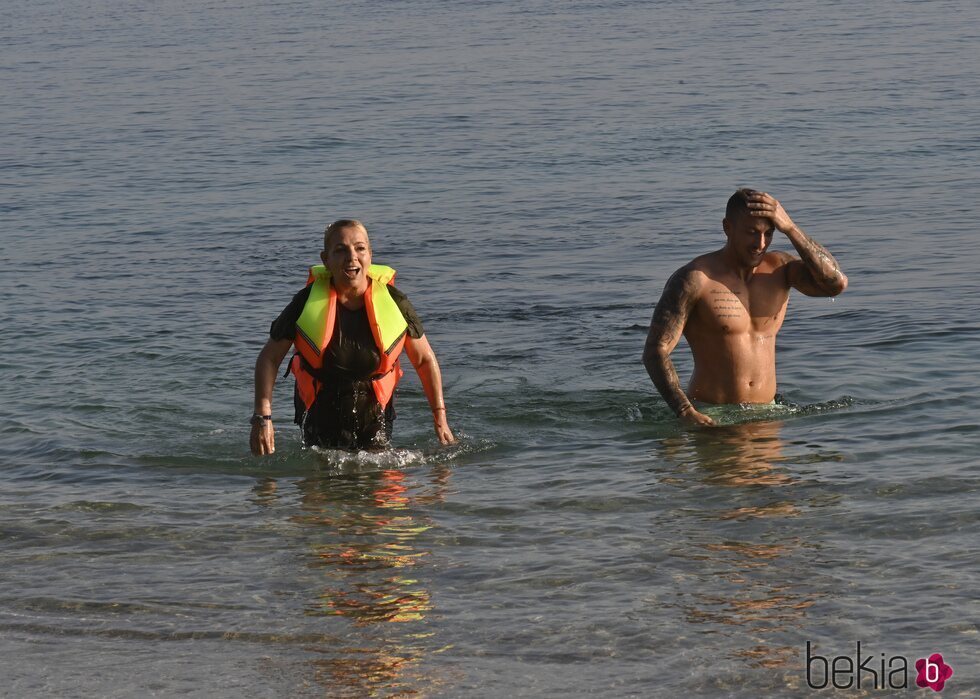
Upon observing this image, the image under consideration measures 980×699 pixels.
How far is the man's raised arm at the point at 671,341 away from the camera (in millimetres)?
8484

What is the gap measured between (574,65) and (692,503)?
20.2 metres

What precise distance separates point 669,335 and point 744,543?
1910 millimetres

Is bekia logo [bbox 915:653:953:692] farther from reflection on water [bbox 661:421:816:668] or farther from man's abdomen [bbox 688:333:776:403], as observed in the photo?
man's abdomen [bbox 688:333:776:403]

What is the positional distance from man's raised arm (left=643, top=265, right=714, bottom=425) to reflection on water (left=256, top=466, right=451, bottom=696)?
130cm

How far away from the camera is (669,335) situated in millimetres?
8516

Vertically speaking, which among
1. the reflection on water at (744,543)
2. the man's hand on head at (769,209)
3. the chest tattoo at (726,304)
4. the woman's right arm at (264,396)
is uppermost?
the man's hand on head at (769,209)

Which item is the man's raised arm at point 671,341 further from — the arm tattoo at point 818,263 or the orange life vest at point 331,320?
the orange life vest at point 331,320

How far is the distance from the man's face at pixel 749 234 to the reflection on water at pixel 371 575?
203 centimetres

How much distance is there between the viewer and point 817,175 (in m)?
17.8

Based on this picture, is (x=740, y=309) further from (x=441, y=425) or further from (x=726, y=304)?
(x=441, y=425)

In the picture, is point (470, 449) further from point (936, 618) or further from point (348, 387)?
point (936, 618)

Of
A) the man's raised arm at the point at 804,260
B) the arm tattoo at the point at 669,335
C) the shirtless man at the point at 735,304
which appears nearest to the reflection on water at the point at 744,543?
the shirtless man at the point at 735,304

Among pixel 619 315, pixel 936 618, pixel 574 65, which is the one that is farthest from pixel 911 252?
pixel 574 65

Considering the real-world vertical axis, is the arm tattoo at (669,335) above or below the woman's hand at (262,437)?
above
